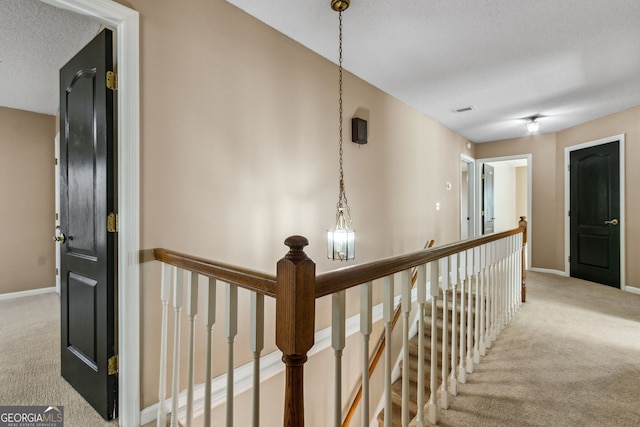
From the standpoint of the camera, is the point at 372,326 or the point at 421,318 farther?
the point at 372,326

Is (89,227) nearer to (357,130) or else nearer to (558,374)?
(357,130)

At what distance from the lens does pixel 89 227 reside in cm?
179

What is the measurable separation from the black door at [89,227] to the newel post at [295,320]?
126 cm

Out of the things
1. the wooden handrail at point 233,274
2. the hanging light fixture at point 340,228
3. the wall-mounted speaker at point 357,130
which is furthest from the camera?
the wall-mounted speaker at point 357,130

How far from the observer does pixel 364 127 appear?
318cm

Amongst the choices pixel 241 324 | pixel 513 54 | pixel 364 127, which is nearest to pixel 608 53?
pixel 513 54

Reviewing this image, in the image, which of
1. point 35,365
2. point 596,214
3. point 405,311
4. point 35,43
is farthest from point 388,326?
point 596,214

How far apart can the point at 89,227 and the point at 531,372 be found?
114 inches

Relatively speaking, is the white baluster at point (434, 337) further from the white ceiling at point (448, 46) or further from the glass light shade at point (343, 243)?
the white ceiling at point (448, 46)

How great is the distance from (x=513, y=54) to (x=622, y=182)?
303cm

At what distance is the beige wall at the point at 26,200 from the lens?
13.0 feet

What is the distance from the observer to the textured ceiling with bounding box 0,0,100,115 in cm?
212

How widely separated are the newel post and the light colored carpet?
3.77 ft

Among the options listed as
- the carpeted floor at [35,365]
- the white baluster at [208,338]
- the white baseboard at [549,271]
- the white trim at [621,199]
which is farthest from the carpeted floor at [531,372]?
the white baseboard at [549,271]
